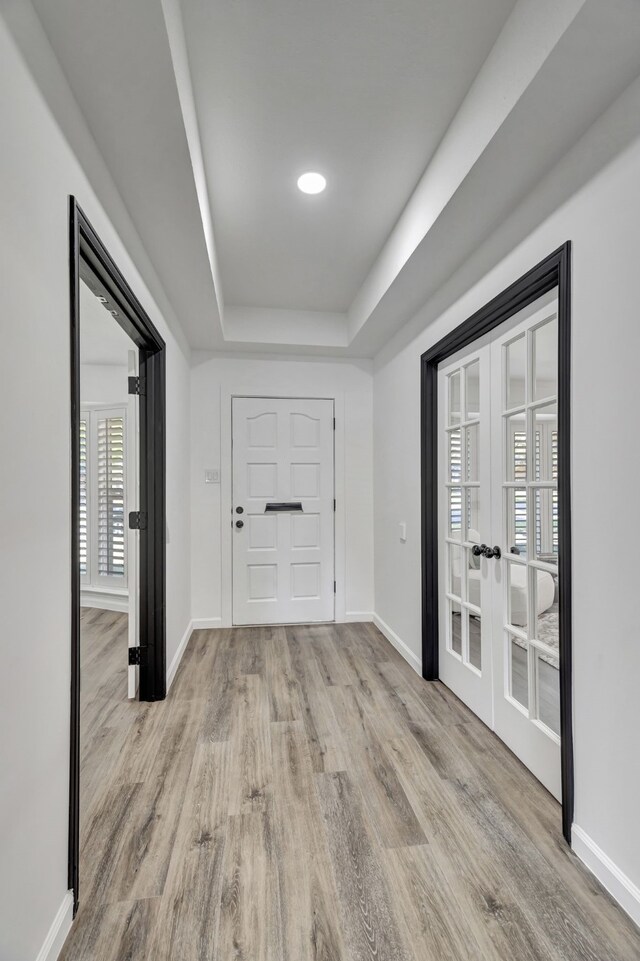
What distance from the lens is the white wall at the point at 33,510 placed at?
96 cm

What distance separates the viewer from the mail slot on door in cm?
381

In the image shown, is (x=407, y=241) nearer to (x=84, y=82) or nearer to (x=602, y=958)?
(x=84, y=82)

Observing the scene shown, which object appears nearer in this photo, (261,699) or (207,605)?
(261,699)

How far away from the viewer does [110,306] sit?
77.7 inches

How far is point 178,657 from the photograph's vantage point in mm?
3020

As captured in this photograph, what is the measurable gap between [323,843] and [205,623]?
2389 millimetres

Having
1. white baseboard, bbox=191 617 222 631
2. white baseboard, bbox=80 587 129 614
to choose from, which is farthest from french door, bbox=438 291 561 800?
white baseboard, bbox=80 587 129 614

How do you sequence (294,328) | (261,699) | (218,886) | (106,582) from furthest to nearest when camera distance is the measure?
(106,582) < (294,328) < (261,699) < (218,886)

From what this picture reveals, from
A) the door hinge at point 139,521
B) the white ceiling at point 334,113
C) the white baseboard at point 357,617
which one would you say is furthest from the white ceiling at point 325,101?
the white baseboard at point 357,617

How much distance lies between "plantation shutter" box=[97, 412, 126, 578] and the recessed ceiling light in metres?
3.02

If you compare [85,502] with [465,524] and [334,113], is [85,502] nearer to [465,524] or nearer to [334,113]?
[465,524]

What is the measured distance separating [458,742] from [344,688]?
76 cm

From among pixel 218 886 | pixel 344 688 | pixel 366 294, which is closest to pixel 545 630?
pixel 344 688

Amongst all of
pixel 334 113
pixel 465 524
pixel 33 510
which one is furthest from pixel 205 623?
pixel 334 113
